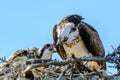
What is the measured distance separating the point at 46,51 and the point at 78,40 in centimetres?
65

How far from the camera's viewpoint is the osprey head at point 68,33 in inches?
356

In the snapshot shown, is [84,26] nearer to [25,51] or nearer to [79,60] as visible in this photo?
[25,51]

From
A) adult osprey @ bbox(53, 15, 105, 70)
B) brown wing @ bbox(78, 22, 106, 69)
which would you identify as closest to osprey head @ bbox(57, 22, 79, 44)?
adult osprey @ bbox(53, 15, 105, 70)

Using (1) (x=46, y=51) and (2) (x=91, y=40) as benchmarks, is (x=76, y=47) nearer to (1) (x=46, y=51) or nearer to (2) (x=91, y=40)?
(2) (x=91, y=40)

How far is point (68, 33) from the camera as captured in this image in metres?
9.07

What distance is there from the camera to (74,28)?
9.12 m

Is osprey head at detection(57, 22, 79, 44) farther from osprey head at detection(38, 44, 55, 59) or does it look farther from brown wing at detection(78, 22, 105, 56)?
osprey head at detection(38, 44, 55, 59)

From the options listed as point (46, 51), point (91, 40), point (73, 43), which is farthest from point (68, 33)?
point (46, 51)

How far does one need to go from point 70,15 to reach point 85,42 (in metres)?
0.65

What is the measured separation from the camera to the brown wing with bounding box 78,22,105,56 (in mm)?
9031

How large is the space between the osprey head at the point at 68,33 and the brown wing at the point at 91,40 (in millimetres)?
122

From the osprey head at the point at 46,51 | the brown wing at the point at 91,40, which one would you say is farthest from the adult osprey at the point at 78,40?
the osprey head at the point at 46,51

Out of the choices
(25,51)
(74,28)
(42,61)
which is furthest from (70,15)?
(42,61)

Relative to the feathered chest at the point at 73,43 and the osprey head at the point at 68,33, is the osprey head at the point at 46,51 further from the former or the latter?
the feathered chest at the point at 73,43
